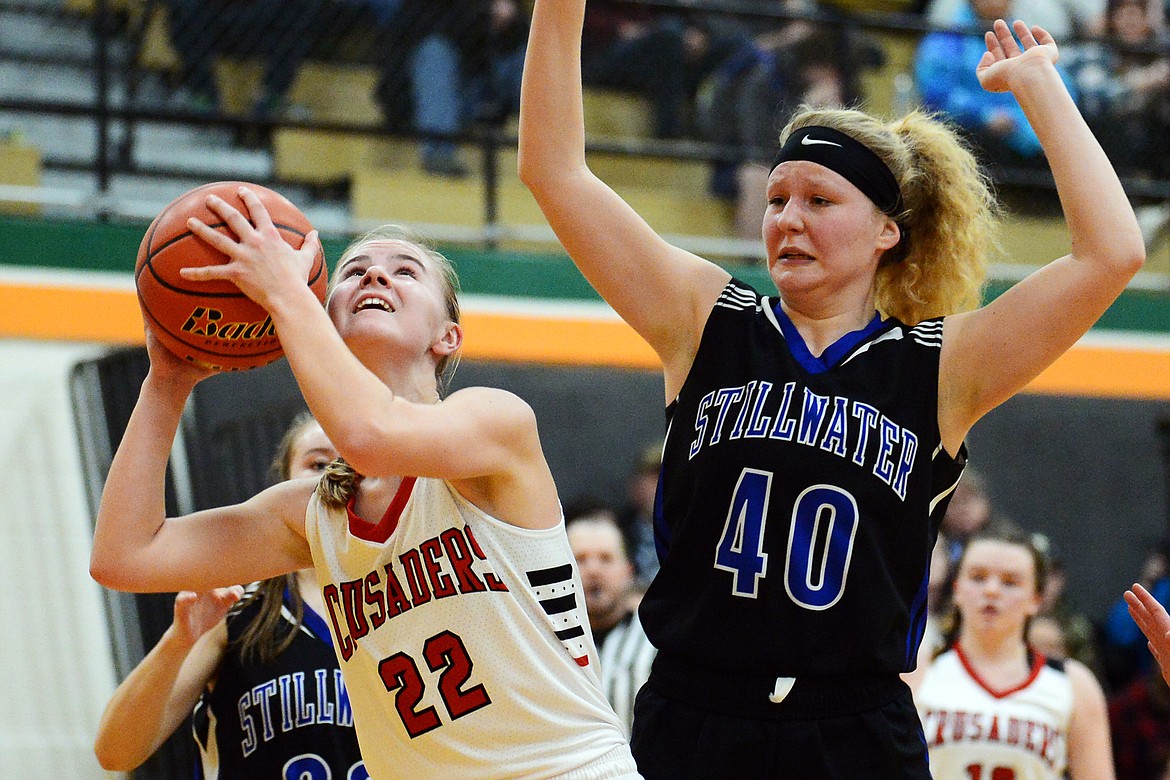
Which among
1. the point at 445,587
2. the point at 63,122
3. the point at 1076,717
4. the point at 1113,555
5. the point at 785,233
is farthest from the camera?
the point at 1113,555

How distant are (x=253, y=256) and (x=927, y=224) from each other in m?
1.47

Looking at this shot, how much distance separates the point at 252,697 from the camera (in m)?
3.83

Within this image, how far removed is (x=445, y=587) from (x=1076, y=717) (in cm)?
360

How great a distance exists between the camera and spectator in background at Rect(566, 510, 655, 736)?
5.54 meters

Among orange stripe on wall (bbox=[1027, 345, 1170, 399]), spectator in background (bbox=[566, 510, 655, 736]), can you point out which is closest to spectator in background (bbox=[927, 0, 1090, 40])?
orange stripe on wall (bbox=[1027, 345, 1170, 399])

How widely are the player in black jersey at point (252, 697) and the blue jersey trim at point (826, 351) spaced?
1.61 meters

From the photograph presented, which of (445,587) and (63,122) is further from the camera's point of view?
(63,122)

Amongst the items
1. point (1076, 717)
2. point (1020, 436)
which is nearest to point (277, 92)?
point (1020, 436)

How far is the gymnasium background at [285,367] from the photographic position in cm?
657

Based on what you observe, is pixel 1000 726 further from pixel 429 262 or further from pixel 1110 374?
pixel 1110 374

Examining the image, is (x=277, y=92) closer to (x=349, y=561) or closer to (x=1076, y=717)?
(x=1076, y=717)

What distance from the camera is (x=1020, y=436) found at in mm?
8586

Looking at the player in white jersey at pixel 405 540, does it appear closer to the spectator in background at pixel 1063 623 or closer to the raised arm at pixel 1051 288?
the raised arm at pixel 1051 288

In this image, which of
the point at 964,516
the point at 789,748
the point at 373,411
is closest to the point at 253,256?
the point at 373,411
